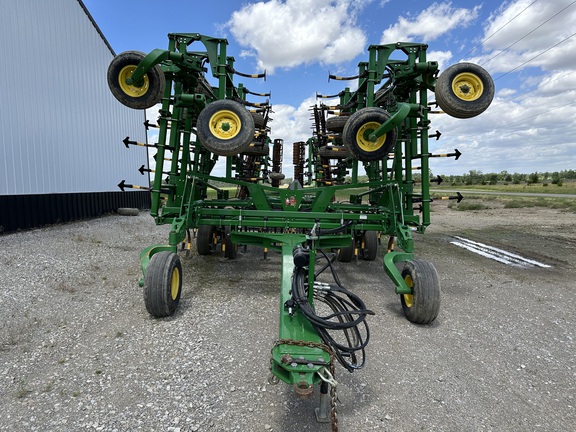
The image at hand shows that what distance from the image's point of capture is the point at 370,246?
28.3ft

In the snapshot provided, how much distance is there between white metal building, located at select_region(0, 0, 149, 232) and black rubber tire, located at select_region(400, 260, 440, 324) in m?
10.9

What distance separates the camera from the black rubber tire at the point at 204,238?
8.54 meters

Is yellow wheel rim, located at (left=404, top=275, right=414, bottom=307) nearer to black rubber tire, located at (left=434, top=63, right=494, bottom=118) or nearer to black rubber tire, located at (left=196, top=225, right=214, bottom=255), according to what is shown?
black rubber tire, located at (left=434, top=63, right=494, bottom=118)

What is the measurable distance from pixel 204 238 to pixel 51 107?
850 cm

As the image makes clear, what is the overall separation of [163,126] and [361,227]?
3.59 metres

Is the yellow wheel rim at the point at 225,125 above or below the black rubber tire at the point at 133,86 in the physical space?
below

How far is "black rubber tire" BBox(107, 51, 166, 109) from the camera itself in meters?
5.59

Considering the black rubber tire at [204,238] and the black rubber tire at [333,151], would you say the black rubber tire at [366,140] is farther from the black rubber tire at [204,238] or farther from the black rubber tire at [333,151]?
the black rubber tire at [204,238]

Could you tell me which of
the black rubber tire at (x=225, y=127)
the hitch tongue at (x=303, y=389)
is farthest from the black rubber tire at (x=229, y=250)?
the hitch tongue at (x=303, y=389)

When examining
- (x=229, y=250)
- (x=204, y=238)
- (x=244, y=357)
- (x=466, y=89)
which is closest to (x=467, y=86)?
(x=466, y=89)

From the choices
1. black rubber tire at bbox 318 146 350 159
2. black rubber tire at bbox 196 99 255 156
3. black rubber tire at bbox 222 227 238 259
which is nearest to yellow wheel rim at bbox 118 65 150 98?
black rubber tire at bbox 196 99 255 156

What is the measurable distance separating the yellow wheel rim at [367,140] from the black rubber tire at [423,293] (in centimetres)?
182

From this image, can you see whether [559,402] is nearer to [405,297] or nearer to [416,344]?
[416,344]

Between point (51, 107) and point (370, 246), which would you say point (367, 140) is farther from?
point (51, 107)
